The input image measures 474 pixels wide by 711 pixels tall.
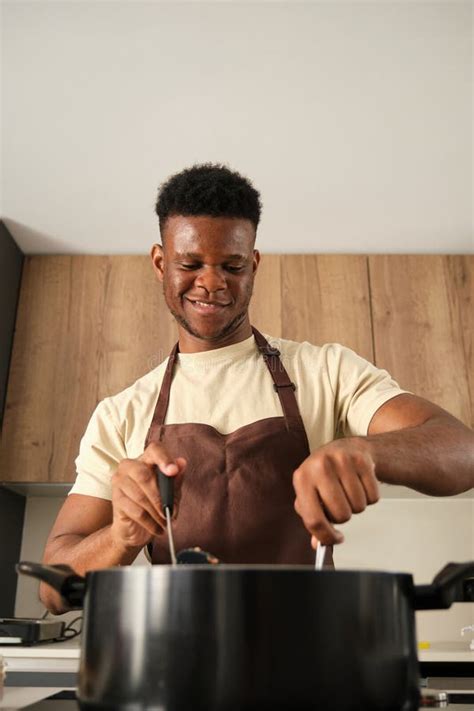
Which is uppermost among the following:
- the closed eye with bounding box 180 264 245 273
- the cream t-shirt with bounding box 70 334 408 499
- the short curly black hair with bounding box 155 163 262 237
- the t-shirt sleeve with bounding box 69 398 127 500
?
the short curly black hair with bounding box 155 163 262 237

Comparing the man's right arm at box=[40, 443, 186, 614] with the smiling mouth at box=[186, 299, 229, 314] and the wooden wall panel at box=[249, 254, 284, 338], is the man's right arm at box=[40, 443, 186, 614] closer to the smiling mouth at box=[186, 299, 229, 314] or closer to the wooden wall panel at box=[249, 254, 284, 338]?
the smiling mouth at box=[186, 299, 229, 314]

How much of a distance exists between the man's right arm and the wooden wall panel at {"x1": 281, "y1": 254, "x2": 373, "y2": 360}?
1.49m

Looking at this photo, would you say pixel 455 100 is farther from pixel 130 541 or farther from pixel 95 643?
pixel 95 643

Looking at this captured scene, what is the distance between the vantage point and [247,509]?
3.52 feet

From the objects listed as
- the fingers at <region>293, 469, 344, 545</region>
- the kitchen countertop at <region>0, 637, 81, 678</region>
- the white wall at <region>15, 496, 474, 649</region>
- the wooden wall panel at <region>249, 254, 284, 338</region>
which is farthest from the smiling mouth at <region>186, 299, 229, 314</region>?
the white wall at <region>15, 496, 474, 649</region>

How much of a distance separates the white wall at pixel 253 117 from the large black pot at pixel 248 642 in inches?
66.2

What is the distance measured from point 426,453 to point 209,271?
1.64ft

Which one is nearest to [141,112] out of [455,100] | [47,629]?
[455,100]

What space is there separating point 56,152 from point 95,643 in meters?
2.02

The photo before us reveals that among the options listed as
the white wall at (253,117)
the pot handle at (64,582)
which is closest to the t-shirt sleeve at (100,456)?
the pot handle at (64,582)

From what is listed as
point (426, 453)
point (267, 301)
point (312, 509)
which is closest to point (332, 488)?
point (312, 509)

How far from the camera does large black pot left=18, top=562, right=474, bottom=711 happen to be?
0.45 metres

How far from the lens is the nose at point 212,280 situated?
1156mm

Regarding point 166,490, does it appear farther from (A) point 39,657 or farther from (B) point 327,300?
(B) point 327,300
